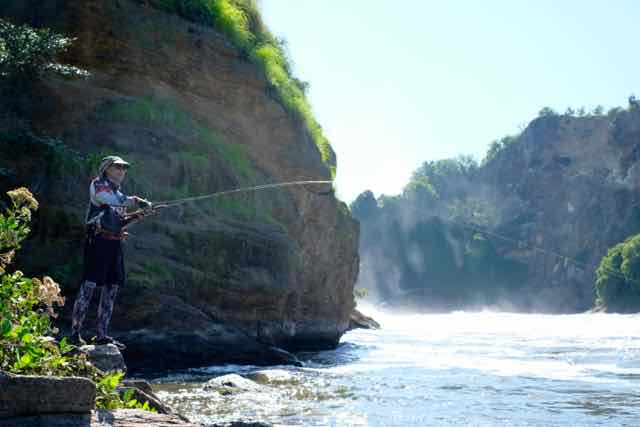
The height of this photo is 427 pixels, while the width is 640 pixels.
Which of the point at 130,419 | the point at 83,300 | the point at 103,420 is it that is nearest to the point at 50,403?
the point at 103,420

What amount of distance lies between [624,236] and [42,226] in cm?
8689

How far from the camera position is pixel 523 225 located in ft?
367

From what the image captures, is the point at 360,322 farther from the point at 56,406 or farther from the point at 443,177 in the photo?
the point at 443,177

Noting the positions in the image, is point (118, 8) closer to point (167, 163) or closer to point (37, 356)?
point (167, 163)

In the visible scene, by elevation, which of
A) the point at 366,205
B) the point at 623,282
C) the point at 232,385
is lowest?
the point at 232,385

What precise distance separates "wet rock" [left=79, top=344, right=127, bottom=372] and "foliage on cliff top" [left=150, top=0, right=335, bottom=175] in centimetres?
1348

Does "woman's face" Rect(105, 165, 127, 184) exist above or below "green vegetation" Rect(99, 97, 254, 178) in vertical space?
below

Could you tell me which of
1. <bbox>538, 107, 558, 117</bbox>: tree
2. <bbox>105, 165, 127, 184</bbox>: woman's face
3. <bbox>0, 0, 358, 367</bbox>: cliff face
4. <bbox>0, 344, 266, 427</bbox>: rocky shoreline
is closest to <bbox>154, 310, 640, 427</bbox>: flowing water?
<bbox>0, 0, 358, 367</bbox>: cliff face

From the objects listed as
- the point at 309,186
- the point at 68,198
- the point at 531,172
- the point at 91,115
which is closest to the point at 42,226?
the point at 68,198

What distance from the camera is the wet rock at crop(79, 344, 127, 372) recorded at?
6.61 m

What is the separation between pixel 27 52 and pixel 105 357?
9.07 metres

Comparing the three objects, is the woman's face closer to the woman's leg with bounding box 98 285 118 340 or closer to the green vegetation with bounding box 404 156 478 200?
the woman's leg with bounding box 98 285 118 340

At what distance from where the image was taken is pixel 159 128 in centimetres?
1700

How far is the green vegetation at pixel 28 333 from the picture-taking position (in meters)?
4.39
